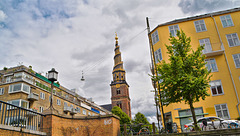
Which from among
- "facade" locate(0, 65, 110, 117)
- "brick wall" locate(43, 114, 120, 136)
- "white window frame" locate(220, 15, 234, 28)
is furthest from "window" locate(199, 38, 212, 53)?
"facade" locate(0, 65, 110, 117)

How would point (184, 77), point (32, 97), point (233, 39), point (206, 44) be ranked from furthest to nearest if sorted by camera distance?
point (32, 97) → point (206, 44) → point (233, 39) → point (184, 77)

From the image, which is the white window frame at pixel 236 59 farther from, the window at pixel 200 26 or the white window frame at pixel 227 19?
the window at pixel 200 26

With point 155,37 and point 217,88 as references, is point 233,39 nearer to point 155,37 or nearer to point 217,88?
point 217,88

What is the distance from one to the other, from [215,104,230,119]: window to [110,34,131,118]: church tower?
80.7 meters

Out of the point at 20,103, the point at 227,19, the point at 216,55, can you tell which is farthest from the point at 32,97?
the point at 227,19

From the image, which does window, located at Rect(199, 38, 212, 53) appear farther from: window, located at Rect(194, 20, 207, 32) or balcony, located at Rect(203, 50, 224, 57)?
window, located at Rect(194, 20, 207, 32)

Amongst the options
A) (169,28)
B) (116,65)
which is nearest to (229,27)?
(169,28)

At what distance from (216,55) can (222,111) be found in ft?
26.0

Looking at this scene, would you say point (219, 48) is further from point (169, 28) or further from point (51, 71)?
point (51, 71)

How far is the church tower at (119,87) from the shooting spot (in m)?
105

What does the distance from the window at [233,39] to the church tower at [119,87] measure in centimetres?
7989

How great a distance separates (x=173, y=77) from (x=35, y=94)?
3169 cm

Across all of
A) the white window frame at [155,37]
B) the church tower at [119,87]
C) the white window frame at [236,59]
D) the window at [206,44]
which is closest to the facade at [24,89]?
the white window frame at [155,37]

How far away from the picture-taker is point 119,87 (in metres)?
107
